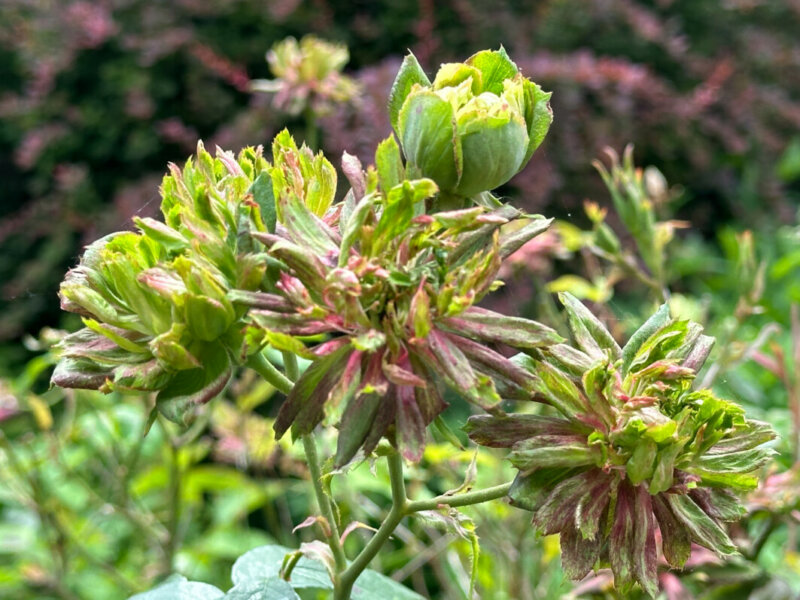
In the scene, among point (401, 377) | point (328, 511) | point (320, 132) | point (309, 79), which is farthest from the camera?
point (320, 132)

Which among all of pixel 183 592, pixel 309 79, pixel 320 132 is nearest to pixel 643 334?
pixel 183 592

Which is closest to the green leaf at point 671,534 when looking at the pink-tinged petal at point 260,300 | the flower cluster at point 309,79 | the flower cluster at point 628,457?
the flower cluster at point 628,457

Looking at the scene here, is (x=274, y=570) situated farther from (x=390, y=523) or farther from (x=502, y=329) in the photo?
(x=502, y=329)

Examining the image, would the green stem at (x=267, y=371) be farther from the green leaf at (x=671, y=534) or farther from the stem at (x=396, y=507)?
the green leaf at (x=671, y=534)

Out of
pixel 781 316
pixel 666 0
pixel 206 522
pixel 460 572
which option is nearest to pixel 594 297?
pixel 460 572

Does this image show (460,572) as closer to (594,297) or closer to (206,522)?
(594,297)

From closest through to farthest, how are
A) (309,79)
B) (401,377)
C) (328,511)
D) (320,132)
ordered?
1. (401,377)
2. (328,511)
3. (309,79)
4. (320,132)
